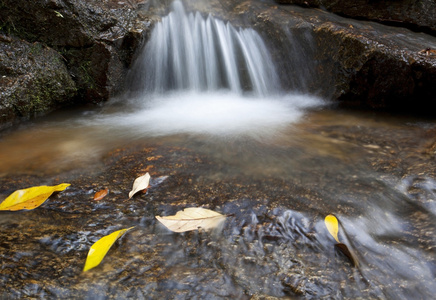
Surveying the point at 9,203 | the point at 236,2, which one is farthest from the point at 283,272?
the point at 236,2

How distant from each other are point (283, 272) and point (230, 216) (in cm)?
44

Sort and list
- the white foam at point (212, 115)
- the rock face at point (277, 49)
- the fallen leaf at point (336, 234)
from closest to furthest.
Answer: the fallen leaf at point (336, 234) < the white foam at point (212, 115) < the rock face at point (277, 49)

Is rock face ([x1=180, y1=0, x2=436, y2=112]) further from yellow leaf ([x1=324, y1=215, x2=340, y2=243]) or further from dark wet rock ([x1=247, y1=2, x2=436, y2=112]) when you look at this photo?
yellow leaf ([x1=324, y1=215, x2=340, y2=243])

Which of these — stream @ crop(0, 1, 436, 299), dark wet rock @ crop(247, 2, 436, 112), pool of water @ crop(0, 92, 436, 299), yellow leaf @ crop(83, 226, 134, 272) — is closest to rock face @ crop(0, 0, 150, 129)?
stream @ crop(0, 1, 436, 299)

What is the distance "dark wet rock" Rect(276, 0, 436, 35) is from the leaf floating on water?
4.23m

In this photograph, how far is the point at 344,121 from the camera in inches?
133

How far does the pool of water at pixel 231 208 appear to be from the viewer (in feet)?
3.99

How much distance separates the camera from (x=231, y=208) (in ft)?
5.63

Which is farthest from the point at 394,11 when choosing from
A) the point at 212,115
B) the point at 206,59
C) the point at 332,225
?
the point at 332,225

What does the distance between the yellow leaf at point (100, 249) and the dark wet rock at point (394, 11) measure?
181 inches

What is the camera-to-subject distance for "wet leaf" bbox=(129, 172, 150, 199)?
1855 millimetres

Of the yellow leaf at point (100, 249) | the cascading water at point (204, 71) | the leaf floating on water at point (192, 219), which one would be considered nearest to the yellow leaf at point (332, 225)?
the leaf floating on water at point (192, 219)

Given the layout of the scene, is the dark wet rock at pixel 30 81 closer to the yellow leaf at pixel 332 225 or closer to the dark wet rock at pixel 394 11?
the yellow leaf at pixel 332 225

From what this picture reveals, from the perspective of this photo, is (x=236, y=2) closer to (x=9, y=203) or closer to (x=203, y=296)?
(x=9, y=203)
